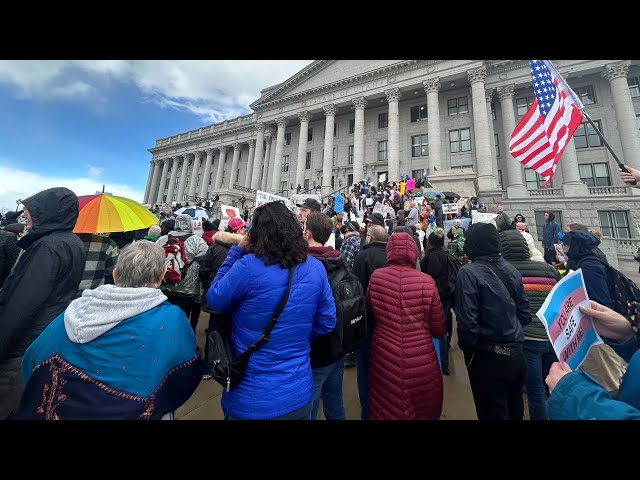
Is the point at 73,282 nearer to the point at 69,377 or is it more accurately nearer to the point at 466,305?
the point at 69,377

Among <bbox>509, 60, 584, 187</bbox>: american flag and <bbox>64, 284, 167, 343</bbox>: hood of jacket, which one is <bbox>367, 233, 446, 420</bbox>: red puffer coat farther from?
<bbox>509, 60, 584, 187</bbox>: american flag

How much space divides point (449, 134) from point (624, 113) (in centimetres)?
1178

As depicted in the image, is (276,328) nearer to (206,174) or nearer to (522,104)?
(522,104)

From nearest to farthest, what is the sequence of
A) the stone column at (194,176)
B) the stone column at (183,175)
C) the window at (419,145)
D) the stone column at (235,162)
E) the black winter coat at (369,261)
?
the black winter coat at (369,261) → the window at (419,145) → the stone column at (235,162) → the stone column at (194,176) → the stone column at (183,175)

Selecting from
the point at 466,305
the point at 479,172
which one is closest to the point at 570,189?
the point at 479,172

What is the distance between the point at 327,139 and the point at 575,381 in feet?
95.0

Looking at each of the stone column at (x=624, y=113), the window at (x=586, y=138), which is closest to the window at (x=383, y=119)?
the window at (x=586, y=138)

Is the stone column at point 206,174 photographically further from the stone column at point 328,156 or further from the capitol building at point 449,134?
the stone column at point 328,156

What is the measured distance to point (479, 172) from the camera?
2023cm

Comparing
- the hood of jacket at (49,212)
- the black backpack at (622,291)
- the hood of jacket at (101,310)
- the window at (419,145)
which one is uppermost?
the window at (419,145)

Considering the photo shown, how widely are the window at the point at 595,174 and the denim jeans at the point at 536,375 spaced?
90.8 feet

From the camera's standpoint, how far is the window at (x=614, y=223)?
16.0 metres

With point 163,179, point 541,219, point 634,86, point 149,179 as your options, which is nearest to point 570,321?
point 541,219

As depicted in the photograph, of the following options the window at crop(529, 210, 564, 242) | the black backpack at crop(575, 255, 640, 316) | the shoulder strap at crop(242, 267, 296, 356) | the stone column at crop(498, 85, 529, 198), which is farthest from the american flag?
the stone column at crop(498, 85, 529, 198)
